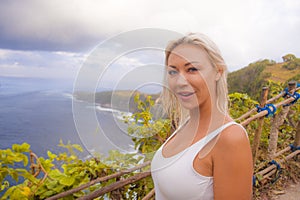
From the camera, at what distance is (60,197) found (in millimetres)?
1434

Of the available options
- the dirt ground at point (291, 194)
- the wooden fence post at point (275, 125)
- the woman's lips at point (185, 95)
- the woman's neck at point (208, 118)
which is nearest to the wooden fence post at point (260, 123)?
the wooden fence post at point (275, 125)

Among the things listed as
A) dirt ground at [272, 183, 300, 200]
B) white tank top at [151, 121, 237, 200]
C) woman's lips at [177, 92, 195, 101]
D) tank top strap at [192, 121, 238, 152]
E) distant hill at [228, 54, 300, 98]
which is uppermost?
woman's lips at [177, 92, 195, 101]

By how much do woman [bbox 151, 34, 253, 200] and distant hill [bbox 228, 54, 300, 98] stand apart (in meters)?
26.4

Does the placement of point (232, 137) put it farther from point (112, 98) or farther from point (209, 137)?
point (112, 98)

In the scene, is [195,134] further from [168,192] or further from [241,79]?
[241,79]

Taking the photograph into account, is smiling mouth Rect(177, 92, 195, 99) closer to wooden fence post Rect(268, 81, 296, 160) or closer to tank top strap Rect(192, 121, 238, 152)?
tank top strap Rect(192, 121, 238, 152)

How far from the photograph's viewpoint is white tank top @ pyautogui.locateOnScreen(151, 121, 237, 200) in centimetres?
100

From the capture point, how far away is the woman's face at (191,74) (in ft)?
3.24

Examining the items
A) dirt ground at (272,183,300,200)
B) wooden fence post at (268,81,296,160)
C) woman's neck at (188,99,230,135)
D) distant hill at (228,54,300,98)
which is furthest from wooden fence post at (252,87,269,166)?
distant hill at (228,54,300,98)

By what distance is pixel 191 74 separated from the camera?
39.1 inches

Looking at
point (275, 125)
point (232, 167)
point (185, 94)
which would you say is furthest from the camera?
point (275, 125)

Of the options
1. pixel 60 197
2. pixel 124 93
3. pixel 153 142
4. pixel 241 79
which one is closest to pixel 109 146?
pixel 124 93

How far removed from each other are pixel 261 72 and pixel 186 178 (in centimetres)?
3108

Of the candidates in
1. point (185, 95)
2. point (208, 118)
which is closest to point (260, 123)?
point (208, 118)
